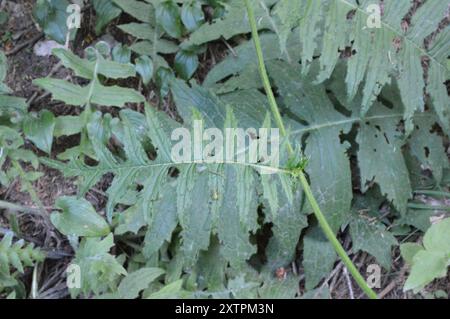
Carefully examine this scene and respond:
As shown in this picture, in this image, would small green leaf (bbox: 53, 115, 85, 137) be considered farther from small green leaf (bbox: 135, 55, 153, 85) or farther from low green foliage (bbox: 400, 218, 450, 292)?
low green foliage (bbox: 400, 218, 450, 292)

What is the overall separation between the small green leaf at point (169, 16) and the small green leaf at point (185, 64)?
0.09 metres

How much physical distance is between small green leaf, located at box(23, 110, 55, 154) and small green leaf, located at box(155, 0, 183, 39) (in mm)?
564

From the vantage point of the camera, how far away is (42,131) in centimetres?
208

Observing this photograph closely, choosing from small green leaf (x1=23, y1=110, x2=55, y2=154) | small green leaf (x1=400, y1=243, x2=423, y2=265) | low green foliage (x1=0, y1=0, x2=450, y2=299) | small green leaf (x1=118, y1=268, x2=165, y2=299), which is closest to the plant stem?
low green foliage (x1=0, y1=0, x2=450, y2=299)

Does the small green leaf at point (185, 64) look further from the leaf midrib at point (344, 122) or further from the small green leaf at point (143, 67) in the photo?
the leaf midrib at point (344, 122)

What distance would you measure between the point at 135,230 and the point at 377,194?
0.89 m

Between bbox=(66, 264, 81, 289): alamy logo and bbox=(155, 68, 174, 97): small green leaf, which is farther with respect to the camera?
bbox=(155, 68, 174, 97): small green leaf

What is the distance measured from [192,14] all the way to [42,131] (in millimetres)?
734

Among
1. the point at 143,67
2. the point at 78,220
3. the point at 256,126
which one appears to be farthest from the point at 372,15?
the point at 78,220

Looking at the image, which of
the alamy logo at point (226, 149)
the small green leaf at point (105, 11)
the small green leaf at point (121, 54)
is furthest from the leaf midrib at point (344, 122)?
the small green leaf at point (105, 11)

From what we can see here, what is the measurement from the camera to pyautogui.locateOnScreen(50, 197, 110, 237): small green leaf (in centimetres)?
191
